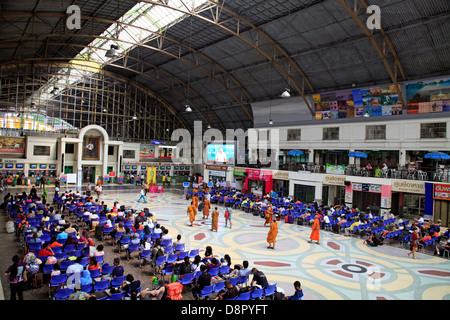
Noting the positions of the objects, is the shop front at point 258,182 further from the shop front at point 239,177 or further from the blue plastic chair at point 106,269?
the blue plastic chair at point 106,269

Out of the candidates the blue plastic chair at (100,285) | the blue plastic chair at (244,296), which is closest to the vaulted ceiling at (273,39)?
the blue plastic chair at (244,296)

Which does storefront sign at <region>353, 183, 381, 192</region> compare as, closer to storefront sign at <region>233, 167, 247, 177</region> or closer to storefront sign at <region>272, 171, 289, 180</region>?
storefront sign at <region>272, 171, 289, 180</region>

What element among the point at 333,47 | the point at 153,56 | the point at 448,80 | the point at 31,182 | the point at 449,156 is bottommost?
the point at 31,182

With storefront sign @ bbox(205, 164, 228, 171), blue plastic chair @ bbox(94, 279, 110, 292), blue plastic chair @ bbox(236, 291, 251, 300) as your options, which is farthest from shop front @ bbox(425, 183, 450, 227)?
storefront sign @ bbox(205, 164, 228, 171)

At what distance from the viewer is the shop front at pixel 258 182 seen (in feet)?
105

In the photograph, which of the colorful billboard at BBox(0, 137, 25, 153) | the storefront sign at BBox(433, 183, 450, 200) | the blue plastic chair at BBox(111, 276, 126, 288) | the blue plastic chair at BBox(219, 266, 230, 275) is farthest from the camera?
the colorful billboard at BBox(0, 137, 25, 153)

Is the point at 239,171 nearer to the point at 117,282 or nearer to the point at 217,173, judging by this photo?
the point at 217,173

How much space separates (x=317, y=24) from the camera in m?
23.3

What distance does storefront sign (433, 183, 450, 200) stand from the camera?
66.0ft

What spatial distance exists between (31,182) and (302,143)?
3287 cm

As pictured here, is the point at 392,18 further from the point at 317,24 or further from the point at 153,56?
the point at 153,56

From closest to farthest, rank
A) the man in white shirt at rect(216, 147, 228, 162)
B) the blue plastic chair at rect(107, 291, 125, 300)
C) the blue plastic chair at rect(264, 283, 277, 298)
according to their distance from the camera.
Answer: the blue plastic chair at rect(107, 291, 125, 300), the blue plastic chair at rect(264, 283, 277, 298), the man in white shirt at rect(216, 147, 228, 162)

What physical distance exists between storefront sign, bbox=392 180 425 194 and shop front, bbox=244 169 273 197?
496 inches
